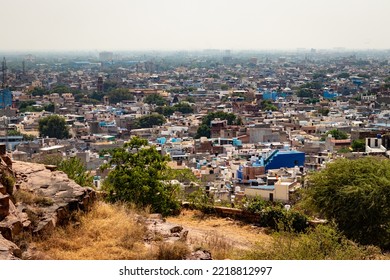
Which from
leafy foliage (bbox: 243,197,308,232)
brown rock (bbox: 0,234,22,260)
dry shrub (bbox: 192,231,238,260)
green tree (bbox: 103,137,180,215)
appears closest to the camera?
brown rock (bbox: 0,234,22,260)

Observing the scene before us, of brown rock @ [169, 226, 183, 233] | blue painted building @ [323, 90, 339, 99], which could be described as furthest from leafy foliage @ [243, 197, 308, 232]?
blue painted building @ [323, 90, 339, 99]

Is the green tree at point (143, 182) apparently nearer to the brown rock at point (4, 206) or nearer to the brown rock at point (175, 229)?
the brown rock at point (175, 229)

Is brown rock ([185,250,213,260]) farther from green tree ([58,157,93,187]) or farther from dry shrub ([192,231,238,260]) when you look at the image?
green tree ([58,157,93,187])

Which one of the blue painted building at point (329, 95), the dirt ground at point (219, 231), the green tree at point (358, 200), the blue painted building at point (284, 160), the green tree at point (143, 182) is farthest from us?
the blue painted building at point (329, 95)

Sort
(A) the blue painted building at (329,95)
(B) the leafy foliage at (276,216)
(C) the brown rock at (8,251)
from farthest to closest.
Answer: (A) the blue painted building at (329,95) < (B) the leafy foliage at (276,216) < (C) the brown rock at (8,251)

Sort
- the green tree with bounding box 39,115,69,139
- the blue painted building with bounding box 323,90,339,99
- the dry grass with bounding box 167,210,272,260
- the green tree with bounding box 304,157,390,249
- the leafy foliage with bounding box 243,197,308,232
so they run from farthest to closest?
1. the blue painted building with bounding box 323,90,339,99
2. the green tree with bounding box 39,115,69,139
3. the leafy foliage with bounding box 243,197,308,232
4. the green tree with bounding box 304,157,390,249
5. the dry grass with bounding box 167,210,272,260

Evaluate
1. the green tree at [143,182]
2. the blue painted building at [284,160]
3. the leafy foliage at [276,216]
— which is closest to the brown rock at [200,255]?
the leafy foliage at [276,216]
